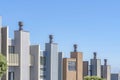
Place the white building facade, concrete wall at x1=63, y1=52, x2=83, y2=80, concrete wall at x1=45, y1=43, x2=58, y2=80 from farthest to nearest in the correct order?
concrete wall at x1=63, y1=52, x2=83, y2=80
concrete wall at x1=45, y1=43, x2=58, y2=80
the white building facade

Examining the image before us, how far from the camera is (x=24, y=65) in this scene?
159ft

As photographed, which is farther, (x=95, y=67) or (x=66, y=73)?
(x=95, y=67)

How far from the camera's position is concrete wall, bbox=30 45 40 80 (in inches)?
1966

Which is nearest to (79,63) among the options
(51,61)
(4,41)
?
(51,61)

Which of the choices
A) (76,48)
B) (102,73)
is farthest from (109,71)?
(76,48)

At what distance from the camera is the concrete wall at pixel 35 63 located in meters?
49.9

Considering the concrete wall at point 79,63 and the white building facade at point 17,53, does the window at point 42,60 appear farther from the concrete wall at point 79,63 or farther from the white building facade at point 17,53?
the concrete wall at point 79,63

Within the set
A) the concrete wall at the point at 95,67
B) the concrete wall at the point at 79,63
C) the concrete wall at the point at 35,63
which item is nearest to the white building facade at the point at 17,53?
the concrete wall at the point at 35,63

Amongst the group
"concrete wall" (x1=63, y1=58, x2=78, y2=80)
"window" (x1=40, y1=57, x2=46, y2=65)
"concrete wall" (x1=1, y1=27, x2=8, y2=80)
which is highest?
"concrete wall" (x1=1, y1=27, x2=8, y2=80)

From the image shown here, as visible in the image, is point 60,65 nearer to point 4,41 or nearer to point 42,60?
point 42,60

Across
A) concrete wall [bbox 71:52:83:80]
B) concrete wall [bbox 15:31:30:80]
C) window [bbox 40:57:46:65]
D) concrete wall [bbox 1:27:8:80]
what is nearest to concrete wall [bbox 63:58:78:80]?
concrete wall [bbox 71:52:83:80]

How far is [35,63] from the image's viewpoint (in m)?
50.2

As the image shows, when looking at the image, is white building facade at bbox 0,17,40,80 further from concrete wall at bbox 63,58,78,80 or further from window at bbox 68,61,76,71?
window at bbox 68,61,76,71

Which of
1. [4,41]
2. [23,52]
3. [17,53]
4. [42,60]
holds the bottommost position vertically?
[42,60]
